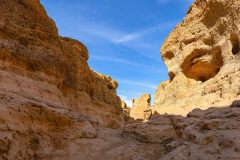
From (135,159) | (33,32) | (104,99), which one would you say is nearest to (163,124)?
(135,159)

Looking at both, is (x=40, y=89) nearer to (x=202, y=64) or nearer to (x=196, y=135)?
(x=196, y=135)

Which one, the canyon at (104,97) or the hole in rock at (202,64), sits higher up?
the hole in rock at (202,64)

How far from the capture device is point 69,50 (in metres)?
19.1

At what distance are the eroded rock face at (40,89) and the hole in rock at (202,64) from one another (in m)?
7.73

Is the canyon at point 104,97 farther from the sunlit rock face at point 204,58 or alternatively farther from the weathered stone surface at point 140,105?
the weathered stone surface at point 140,105

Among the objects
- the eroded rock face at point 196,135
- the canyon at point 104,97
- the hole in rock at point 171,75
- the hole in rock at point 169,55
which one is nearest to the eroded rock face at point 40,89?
the canyon at point 104,97

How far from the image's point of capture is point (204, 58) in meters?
21.9

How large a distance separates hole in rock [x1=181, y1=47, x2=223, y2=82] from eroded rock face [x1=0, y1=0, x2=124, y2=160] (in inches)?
304

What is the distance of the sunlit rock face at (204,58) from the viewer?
693 inches

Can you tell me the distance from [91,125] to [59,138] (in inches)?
83.7

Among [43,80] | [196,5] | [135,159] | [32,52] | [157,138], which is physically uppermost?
[196,5]

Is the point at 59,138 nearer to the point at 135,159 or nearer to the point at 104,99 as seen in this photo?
the point at 135,159

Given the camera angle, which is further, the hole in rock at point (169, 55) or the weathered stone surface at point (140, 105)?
the weathered stone surface at point (140, 105)

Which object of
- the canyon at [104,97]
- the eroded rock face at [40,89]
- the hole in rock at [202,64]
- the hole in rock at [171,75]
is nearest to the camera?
the canyon at [104,97]
